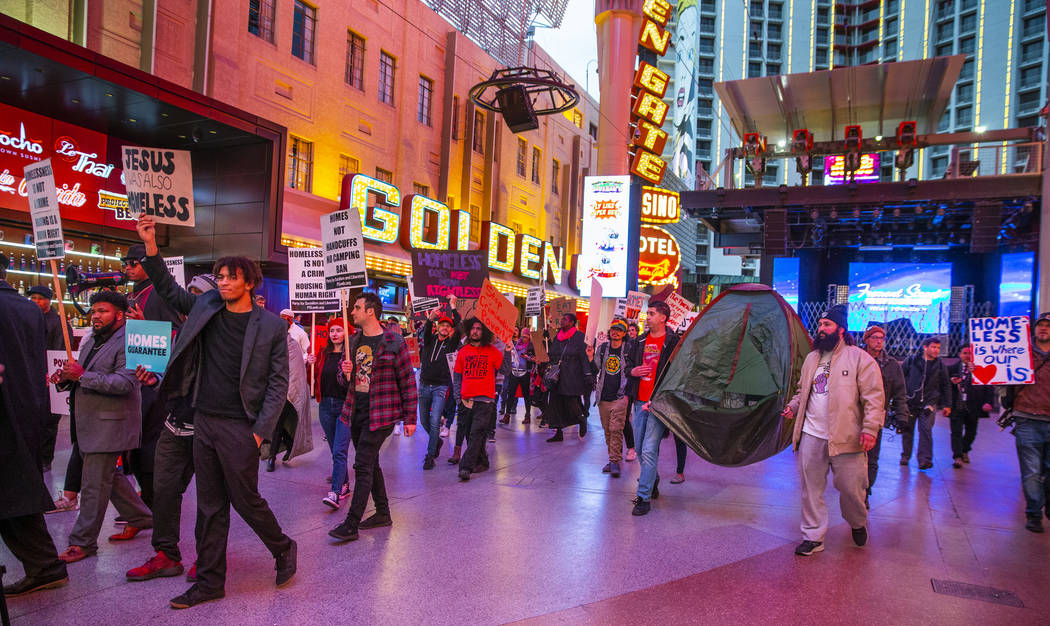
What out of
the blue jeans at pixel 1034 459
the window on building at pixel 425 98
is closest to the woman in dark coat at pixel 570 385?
the blue jeans at pixel 1034 459

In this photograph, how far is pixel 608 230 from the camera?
22.9m

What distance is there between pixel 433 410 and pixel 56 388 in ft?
14.5

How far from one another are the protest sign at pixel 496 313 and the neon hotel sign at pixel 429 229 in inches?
225

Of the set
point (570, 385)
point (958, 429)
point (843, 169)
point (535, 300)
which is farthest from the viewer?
point (843, 169)

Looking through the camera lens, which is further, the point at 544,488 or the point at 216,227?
the point at 216,227

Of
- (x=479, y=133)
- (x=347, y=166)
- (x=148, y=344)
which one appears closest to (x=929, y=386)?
(x=148, y=344)

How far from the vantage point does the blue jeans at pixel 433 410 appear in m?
9.02

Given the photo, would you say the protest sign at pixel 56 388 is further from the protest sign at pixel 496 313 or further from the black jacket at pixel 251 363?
the protest sign at pixel 496 313

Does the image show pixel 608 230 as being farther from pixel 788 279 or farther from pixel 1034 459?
pixel 1034 459

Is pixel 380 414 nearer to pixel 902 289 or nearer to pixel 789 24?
pixel 902 289

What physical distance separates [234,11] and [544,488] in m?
13.2

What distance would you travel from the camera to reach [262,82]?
16828mm

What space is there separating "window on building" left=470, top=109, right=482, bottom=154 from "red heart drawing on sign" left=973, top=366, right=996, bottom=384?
767 inches

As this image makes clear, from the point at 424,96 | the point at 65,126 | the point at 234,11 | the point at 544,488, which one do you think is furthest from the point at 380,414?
the point at 424,96
